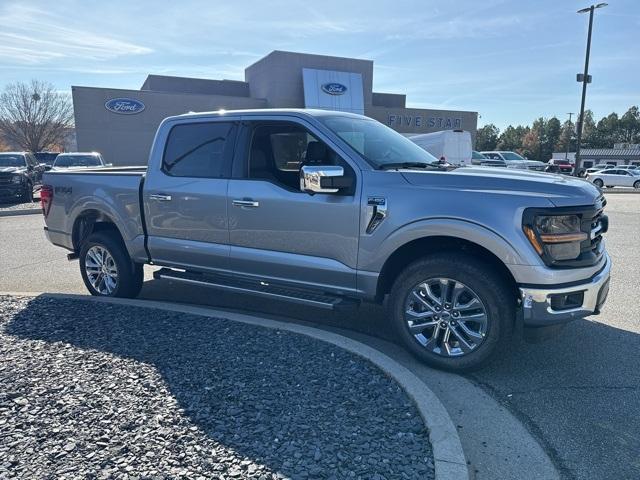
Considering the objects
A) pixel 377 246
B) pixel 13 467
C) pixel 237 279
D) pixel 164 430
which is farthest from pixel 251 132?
pixel 13 467

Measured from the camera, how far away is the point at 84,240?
6.02m

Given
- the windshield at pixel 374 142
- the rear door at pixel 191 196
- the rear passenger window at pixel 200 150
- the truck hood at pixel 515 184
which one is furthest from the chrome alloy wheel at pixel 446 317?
the rear passenger window at pixel 200 150

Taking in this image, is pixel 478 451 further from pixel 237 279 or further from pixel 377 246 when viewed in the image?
pixel 237 279

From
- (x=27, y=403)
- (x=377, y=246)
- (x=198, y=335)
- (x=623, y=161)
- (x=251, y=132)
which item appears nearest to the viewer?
(x=27, y=403)

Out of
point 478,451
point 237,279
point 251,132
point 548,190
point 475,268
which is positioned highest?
point 251,132

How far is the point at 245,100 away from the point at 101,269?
114ft

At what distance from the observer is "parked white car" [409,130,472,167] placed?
68.7ft

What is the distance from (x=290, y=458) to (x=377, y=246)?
1.89 m

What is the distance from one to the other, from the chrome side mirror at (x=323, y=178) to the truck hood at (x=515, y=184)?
1.70 ft

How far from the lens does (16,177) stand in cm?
1720

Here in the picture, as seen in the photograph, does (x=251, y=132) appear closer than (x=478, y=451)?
No

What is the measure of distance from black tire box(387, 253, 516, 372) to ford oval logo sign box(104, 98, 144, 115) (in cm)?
3430

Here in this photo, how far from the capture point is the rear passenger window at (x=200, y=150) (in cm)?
498

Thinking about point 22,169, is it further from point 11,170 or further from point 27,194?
point 27,194
